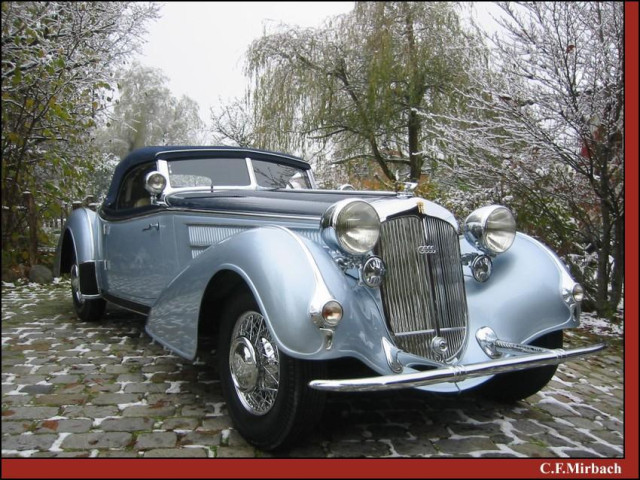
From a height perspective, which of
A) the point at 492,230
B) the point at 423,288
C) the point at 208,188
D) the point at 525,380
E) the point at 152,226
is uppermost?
the point at 208,188

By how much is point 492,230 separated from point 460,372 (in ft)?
3.73

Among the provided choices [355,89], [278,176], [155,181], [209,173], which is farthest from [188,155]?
[355,89]

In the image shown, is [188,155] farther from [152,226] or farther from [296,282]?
[296,282]

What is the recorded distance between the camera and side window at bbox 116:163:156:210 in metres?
4.20

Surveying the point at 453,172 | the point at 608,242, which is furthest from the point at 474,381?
the point at 453,172

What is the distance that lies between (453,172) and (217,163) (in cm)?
348

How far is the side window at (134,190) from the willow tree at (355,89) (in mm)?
2458

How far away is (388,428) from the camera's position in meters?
2.65

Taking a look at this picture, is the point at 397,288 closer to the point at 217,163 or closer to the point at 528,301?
the point at 528,301

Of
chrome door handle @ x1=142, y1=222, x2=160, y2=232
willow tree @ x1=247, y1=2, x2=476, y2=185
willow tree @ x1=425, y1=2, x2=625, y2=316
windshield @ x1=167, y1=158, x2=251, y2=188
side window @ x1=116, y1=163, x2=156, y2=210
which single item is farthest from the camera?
willow tree @ x1=247, y1=2, x2=476, y2=185

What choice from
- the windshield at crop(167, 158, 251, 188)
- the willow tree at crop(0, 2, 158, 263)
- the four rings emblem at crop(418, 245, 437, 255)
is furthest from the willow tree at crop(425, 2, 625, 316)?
the willow tree at crop(0, 2, 158, 263)

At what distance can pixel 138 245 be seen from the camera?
409 centimetres

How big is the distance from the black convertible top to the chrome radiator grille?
6.61ft

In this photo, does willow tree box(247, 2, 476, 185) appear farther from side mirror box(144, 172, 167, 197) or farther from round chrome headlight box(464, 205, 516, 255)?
round chrome headlight box(464, 205, 516, 255)
